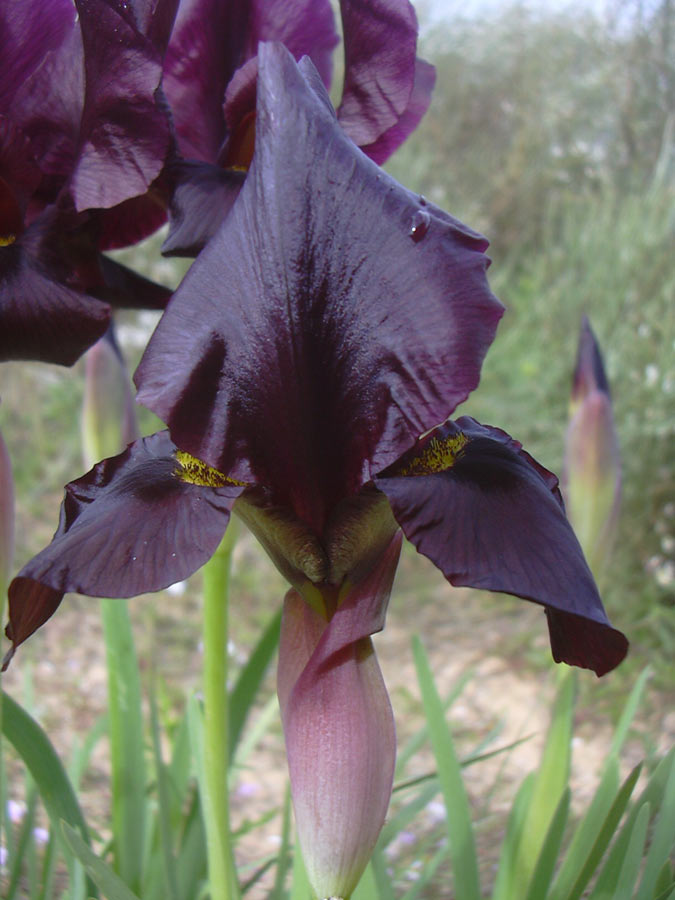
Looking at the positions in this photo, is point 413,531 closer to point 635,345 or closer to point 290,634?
point 290,634

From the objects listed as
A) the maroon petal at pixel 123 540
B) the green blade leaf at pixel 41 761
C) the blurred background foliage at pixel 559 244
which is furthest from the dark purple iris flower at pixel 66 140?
the blurred background foliage at pixel 559 244

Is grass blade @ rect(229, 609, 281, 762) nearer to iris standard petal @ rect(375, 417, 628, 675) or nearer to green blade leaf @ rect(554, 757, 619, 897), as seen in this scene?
green blade leaf @ rect(554, 757, 619, 897)

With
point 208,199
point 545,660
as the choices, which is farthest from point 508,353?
point 208,199

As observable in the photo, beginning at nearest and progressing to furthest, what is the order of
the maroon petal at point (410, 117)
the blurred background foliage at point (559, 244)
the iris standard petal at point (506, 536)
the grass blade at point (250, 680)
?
the iris standard petal at point (506, 536) → the maroon petal at point (410, 117) → the grass blade at point (250, 680) → the blurred background foliage at point (559, 244)

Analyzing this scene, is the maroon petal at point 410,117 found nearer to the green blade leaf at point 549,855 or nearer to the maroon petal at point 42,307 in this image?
the maroon petal at point 42,307

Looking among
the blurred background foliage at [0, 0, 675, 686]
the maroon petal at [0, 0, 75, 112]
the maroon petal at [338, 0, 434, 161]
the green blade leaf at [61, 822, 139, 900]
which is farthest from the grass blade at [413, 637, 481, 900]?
the blurred background foliage at [0, 0, 675, 686]

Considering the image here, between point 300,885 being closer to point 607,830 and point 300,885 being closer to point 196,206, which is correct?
point 607,830

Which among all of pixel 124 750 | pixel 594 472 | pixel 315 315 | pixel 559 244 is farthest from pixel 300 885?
pixel 559 244
